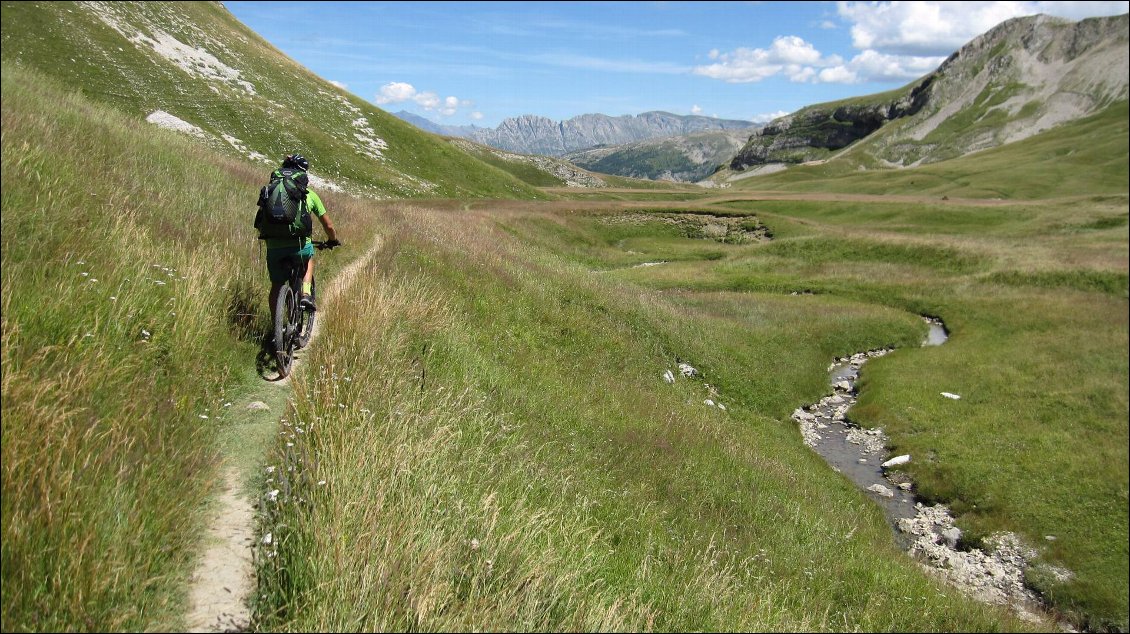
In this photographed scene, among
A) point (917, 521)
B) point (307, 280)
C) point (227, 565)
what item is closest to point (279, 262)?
point (307, 280)

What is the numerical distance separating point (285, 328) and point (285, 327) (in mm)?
16

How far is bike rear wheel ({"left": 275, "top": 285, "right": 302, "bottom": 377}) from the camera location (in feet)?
22.8

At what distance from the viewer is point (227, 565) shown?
3627 millimetres

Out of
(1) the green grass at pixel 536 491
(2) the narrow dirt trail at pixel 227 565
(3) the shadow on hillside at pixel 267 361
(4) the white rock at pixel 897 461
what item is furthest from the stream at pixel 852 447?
(2) the narrow dirt trail at pixel 227 565

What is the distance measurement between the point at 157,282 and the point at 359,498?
12.1ft

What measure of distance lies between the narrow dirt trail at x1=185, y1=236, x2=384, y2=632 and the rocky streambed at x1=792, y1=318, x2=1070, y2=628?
12424mm

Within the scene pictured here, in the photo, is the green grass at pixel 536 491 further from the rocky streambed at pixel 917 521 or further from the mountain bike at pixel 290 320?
the rocky streambed at pixel 917 521

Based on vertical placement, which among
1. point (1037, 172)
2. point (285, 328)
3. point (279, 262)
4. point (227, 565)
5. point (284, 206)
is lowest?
point (227, 565)

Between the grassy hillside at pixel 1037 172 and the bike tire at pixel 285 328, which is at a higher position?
the grassy hillside at pixel 1037 172

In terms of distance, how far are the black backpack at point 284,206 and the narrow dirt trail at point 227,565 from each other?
11.7 feet

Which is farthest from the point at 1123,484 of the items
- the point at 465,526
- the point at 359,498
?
the point at 359,498

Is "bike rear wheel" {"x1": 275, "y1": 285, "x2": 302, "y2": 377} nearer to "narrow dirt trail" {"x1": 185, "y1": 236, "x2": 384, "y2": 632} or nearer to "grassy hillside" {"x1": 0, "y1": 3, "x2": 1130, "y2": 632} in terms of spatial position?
"grassy hillside" {"x1": 0, "y1": 3, "x2": 1130, "y2": 632}

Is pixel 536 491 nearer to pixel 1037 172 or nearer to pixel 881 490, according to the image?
pixel 881 490

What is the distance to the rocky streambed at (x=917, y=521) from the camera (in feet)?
39.2
